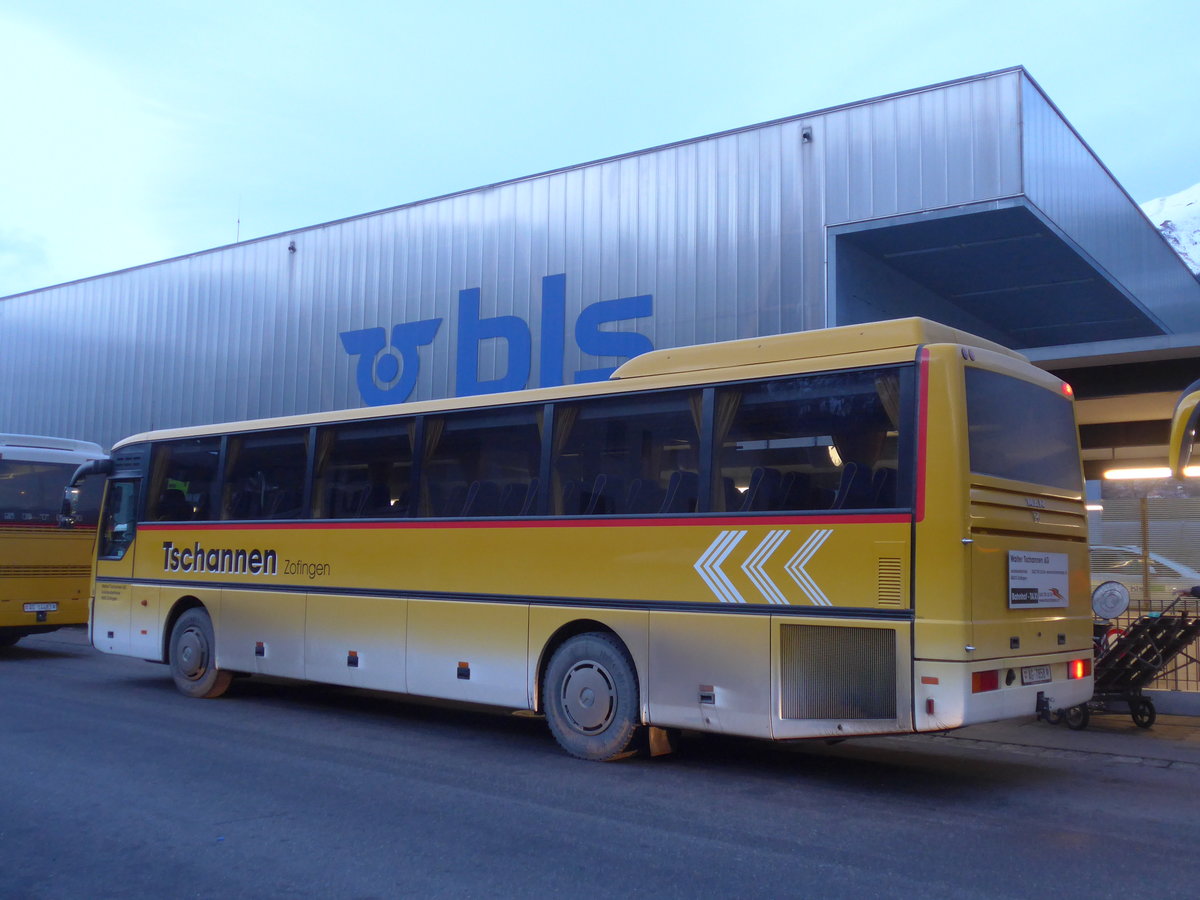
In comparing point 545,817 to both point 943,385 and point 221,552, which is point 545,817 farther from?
point 221,552

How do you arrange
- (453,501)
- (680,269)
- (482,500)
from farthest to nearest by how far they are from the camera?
(680,269), (453,501), (482,500)

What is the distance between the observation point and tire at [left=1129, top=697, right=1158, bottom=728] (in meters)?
10.9

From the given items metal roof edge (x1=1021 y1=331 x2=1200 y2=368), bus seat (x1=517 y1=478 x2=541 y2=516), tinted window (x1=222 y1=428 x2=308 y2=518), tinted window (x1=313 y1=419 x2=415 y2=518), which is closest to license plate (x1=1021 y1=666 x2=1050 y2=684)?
bus seat (x1=517 y1=478 x2=541 y2=516)

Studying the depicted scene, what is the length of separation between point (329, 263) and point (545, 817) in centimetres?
1871

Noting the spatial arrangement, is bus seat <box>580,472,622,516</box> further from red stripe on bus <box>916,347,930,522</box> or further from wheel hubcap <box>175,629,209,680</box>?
wheel hubcap <box>175,629,209,680</box>

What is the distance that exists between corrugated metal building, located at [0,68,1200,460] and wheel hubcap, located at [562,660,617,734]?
7633mm

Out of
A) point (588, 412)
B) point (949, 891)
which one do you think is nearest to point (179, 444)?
point (588, 412)

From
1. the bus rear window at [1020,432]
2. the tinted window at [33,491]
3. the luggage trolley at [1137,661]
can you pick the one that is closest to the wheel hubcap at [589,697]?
the bus rear window at [1020,432]

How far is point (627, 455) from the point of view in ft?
29.1

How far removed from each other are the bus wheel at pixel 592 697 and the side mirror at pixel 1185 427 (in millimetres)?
4541

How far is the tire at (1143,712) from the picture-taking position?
35.7 ft

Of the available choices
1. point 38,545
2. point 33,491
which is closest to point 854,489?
point 38,545

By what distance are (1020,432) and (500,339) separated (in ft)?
43.6

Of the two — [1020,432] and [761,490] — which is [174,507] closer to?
[761,490]
